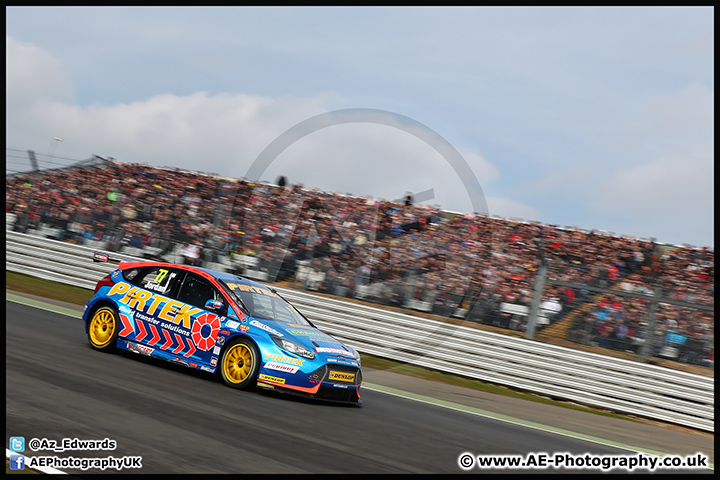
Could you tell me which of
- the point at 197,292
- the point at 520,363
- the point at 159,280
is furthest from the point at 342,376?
the point at 520,363

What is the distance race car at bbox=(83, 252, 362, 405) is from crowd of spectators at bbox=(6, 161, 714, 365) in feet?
18.6

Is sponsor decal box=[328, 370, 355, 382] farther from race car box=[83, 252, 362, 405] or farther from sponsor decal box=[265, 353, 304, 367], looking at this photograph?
sponsor decal box=[265, 353, 304, 367]

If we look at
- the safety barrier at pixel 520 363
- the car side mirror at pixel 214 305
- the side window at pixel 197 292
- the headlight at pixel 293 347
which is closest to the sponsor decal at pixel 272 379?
the headlight at pixel 293 347

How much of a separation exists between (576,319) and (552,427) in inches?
135

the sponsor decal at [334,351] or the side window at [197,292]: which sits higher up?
the side window at [197,292]

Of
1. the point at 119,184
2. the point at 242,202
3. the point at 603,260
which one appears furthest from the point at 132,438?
the point at 119,184

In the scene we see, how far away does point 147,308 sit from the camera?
29.1ft

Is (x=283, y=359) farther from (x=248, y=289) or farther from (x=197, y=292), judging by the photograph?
(x=197, y=292)

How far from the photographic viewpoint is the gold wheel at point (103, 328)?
9.09m

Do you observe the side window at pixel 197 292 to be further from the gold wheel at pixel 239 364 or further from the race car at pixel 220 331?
the gold wheel at pixel 239 364

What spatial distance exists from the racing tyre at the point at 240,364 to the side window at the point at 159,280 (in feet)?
4.37

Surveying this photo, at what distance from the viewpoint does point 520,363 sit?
43.1 ft

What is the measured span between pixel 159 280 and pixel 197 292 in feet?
2.20

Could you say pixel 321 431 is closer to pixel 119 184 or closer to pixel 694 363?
pixel 694 363
